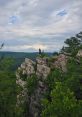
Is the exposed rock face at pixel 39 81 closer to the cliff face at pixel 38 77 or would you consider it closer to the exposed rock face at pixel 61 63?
the cliff face at pixel 38 77

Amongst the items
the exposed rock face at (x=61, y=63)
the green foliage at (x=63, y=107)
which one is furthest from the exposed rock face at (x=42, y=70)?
the green foliage at (x=63, y=107)

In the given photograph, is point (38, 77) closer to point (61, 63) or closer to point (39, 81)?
point (39, 81)

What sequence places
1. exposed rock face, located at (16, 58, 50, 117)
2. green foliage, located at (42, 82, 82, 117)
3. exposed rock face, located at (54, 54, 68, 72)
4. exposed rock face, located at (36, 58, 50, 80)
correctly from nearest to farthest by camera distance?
green foliage, located at (42, 82, 82, 117)
exposed rock face, located at (16, 58, 50, 117)
exposed rock face, located at (36, 58, 50, 80)
exposed rock face, located at (54, 54, 68, 72)

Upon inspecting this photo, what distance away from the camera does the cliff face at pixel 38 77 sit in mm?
93125

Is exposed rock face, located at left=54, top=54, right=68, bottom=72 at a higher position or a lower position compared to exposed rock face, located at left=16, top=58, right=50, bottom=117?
higher

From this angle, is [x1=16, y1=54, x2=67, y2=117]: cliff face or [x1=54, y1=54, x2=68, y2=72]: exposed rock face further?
[x1=54, y1=54, x2=68, y2=72]: exposed rock face

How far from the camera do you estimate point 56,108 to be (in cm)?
6919

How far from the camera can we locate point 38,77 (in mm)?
96438

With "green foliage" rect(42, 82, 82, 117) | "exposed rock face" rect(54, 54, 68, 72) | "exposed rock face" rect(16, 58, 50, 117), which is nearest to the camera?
"green foliage" rect(42, 82, 82, 117)

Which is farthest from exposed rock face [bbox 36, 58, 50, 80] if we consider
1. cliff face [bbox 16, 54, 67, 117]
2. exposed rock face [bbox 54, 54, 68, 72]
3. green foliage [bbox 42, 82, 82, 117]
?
green foliage [bbox 42, 82, 82, 117]

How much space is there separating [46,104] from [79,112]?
1041cm

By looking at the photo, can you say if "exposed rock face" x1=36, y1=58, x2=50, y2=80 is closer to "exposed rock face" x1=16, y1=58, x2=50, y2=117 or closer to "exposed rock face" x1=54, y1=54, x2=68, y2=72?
"exposed rock face" x1=16, y1=58, x2=50, y2=117

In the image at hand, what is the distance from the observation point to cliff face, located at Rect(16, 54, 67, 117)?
9312 centimetres

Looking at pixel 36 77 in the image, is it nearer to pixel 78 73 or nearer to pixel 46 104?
pixel 78 73
